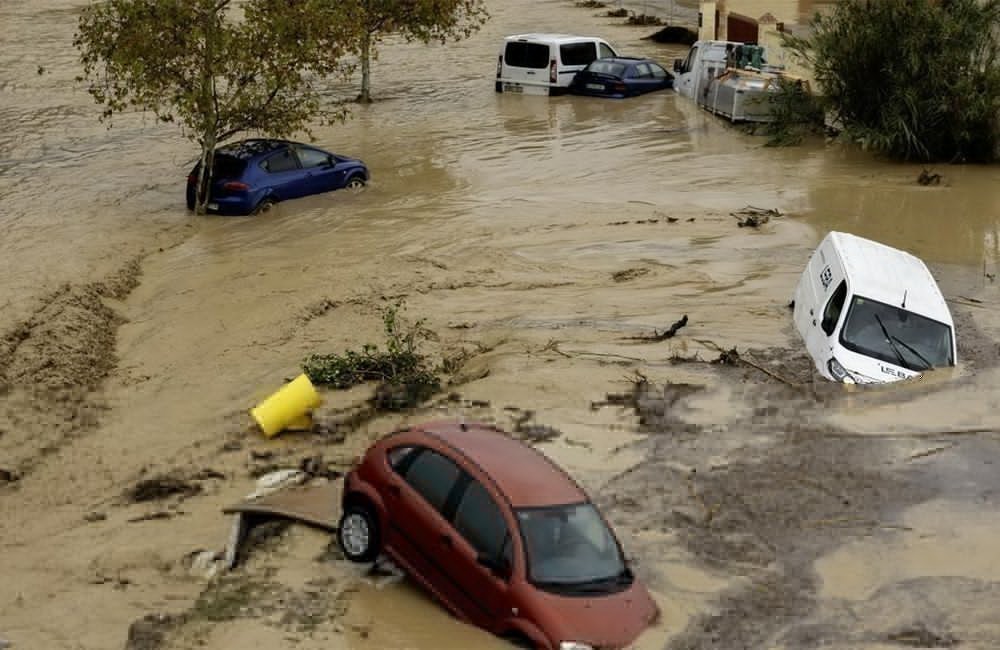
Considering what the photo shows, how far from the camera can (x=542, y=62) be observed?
34.1 metres

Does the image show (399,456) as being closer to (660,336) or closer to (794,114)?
(660,336)

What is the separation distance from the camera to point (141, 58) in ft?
72.5

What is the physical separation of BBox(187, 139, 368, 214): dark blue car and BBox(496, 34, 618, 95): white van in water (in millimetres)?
10883

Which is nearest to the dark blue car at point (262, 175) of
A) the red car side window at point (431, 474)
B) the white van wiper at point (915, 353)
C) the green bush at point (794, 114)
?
the green bush at point (794, 114)

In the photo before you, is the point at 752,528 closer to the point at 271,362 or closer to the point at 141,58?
the point at 271,362

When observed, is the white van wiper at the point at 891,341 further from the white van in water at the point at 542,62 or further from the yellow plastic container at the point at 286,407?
the white van in water at the point at 542,62

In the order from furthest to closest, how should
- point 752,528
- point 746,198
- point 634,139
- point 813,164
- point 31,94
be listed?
point 31,94
point 634,139
point 813,164
point 746,198
point 752,528

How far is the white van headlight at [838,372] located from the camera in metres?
14.5

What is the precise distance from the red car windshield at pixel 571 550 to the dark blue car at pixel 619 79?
24573 millimetres

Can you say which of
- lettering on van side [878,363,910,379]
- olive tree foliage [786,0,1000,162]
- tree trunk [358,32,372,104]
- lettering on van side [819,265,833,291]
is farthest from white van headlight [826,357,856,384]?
tree trunk [358,32,372,104]

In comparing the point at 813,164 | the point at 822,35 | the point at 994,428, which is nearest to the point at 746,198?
the point at 813,164

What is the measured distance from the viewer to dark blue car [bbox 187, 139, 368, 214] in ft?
74.8

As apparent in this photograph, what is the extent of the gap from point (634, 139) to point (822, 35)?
4.29m

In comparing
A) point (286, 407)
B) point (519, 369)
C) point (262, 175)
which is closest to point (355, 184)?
point (262, 175)
